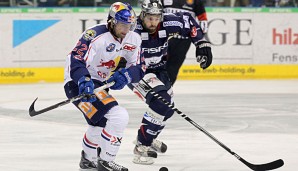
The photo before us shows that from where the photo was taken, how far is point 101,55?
215 inches

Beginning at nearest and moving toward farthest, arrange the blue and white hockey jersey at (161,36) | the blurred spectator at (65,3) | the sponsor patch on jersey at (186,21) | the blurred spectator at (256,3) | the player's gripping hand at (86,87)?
the player's gripping hand at (86,87)
the blue and white hockey jersey at (161,36)
the sponsor patch on jersey at (186,21)
the blurred spectator at (65,3)
the blurred spectator at (256,3)

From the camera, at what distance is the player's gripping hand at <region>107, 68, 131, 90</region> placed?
539 centimetres

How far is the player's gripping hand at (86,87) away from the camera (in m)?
5.13

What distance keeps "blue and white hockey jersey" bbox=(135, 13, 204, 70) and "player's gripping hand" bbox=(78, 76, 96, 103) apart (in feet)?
3.41

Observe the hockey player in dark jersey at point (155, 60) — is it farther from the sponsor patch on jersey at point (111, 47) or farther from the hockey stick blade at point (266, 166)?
the hockey stick blade at point (266, 166)

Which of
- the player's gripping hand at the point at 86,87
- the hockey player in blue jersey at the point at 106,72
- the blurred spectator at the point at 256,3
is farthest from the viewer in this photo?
the blurred spectator at the point at 256,3

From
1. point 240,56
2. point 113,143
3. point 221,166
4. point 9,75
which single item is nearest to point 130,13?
point 113,143

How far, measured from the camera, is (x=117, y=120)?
17.3 ft

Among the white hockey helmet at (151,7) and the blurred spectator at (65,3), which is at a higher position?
the white hockey helmet at (151,7)

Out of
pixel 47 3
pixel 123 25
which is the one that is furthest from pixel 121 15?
pixel 47 3

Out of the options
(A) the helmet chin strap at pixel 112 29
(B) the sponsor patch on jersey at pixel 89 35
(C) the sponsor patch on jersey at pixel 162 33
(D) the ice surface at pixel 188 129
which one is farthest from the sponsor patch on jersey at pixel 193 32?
(B) the sponsor patch on jersey at pixel 89 35

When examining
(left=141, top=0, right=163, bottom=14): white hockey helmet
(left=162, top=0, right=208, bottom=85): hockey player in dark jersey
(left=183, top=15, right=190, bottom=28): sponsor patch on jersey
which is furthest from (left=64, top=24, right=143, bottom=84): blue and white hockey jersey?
(left=162, top=0, right=208, bottom=85): hockey player in dark jersey

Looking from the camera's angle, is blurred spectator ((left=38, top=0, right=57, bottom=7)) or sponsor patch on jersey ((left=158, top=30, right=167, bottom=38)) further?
blurred spectator ((left=38, top=0, right=57, bottom=7))

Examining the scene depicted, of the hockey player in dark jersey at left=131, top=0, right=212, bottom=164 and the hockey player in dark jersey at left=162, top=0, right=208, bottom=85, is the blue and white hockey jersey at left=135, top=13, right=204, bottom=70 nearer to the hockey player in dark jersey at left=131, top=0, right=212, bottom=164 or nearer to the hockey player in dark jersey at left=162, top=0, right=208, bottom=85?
the hockey player in dark jersey at left=131, top=0, right=212, bottom=164
